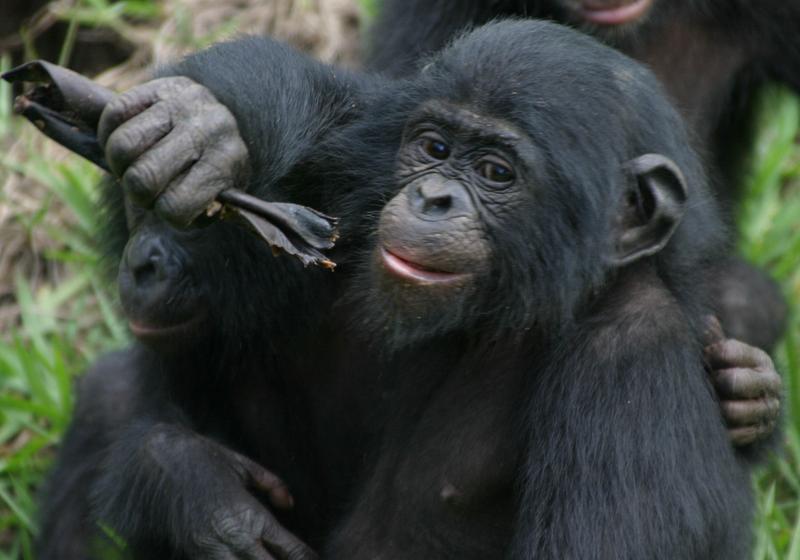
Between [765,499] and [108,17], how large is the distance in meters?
4.60

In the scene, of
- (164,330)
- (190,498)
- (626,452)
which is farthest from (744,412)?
(164,330)

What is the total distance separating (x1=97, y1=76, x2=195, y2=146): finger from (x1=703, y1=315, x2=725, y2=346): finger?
1.94 meters

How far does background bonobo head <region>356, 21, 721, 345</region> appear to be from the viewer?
4742mm

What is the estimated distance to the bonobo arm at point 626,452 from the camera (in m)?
4.64

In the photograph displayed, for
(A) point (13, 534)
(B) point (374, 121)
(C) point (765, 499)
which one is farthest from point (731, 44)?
(A) point (13, 534)

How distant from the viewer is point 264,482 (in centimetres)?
551

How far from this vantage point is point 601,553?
4.62m

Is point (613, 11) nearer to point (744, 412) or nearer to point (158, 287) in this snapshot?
point (744, 412)

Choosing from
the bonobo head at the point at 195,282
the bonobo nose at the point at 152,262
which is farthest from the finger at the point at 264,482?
the bonobo nose at the point at 152,262

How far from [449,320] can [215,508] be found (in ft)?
3.56

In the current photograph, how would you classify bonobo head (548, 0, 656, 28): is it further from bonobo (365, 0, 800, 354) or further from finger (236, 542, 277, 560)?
finger (236, 542, 277, 560)

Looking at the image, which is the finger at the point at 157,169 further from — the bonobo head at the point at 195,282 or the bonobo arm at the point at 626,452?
the bonobo arm at the point at 626,452

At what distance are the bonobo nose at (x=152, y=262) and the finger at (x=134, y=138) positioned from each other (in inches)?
20.3

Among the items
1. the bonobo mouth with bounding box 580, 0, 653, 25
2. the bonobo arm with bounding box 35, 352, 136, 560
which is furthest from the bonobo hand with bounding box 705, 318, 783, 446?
the bonobo arm with bounding box 35, 352, 136, 560
